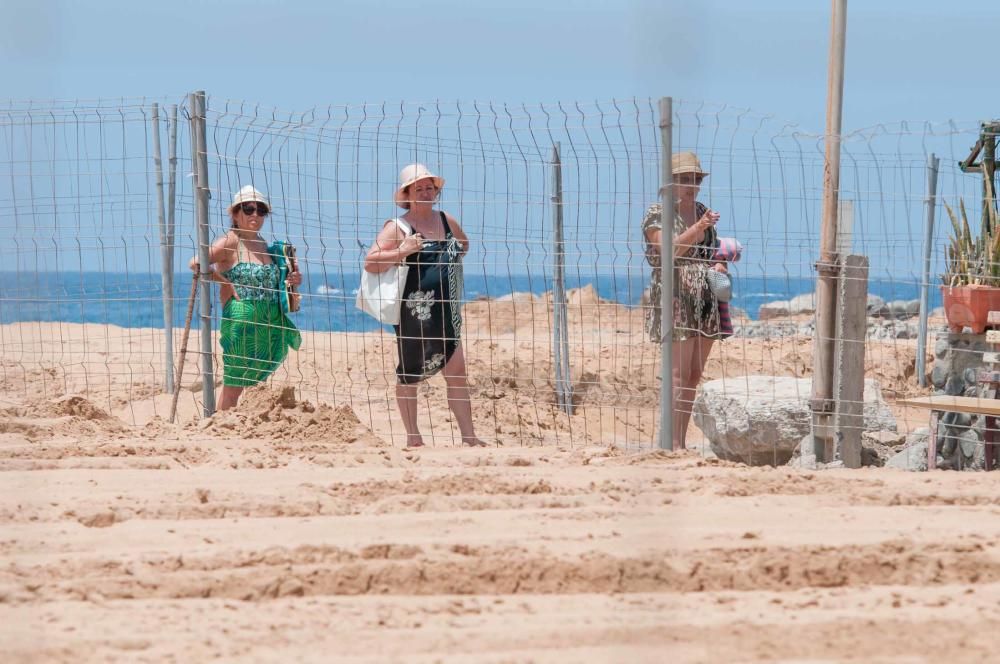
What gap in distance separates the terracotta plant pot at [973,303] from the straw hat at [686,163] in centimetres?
167

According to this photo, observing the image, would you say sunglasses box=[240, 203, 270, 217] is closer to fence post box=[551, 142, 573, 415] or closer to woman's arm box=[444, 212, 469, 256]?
woman's arm box=[444, 212, 469, 256]

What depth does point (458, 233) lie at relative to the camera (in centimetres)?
703

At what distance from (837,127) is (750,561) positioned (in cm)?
292

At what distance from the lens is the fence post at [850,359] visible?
652 centimetres

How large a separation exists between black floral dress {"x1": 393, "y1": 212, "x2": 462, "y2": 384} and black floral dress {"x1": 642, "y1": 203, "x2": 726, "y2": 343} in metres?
1.09

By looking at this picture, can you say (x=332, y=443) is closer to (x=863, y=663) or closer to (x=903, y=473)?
(x=903, y=473)

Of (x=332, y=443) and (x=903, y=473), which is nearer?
(x=903, y=473)

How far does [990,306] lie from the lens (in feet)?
23.8

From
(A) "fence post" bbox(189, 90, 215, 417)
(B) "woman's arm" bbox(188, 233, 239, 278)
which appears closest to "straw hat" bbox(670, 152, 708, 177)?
(B) "woman's arm" bbox(188, 233, 239, 278)

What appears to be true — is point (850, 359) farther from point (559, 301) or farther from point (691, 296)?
point (559, 301)

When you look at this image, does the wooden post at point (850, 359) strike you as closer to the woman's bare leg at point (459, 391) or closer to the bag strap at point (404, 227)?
the woman's bare leg at point (459, 391)

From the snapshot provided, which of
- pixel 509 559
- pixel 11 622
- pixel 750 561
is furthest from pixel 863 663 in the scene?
pixel 11 622

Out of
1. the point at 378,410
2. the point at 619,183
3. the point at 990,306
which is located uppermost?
the point at 619,183

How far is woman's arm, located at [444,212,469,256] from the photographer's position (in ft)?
22.8
